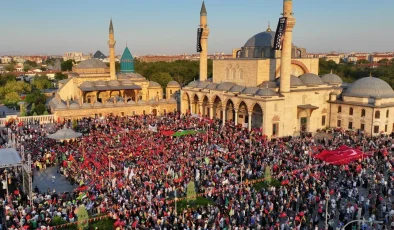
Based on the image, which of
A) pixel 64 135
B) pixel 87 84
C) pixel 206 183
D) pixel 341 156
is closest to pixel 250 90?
pixel 341 156

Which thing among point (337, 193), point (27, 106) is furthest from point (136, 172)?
point (27, 106)

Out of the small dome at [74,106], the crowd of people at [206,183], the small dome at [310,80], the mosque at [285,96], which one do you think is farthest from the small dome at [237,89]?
the small dome at [74,106]

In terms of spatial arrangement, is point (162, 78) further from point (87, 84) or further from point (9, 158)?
point (9, 158)

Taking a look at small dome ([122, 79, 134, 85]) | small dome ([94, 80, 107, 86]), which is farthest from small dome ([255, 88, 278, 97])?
small dome ([94, 80, 107, 86])

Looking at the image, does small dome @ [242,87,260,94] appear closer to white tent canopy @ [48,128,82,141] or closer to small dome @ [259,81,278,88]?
small dome @ [259,81,278,88]

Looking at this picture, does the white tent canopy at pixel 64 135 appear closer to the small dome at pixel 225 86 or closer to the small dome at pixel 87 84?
the small dome at pixel 225 86

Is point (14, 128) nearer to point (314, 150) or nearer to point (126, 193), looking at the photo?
point (126, 193)
